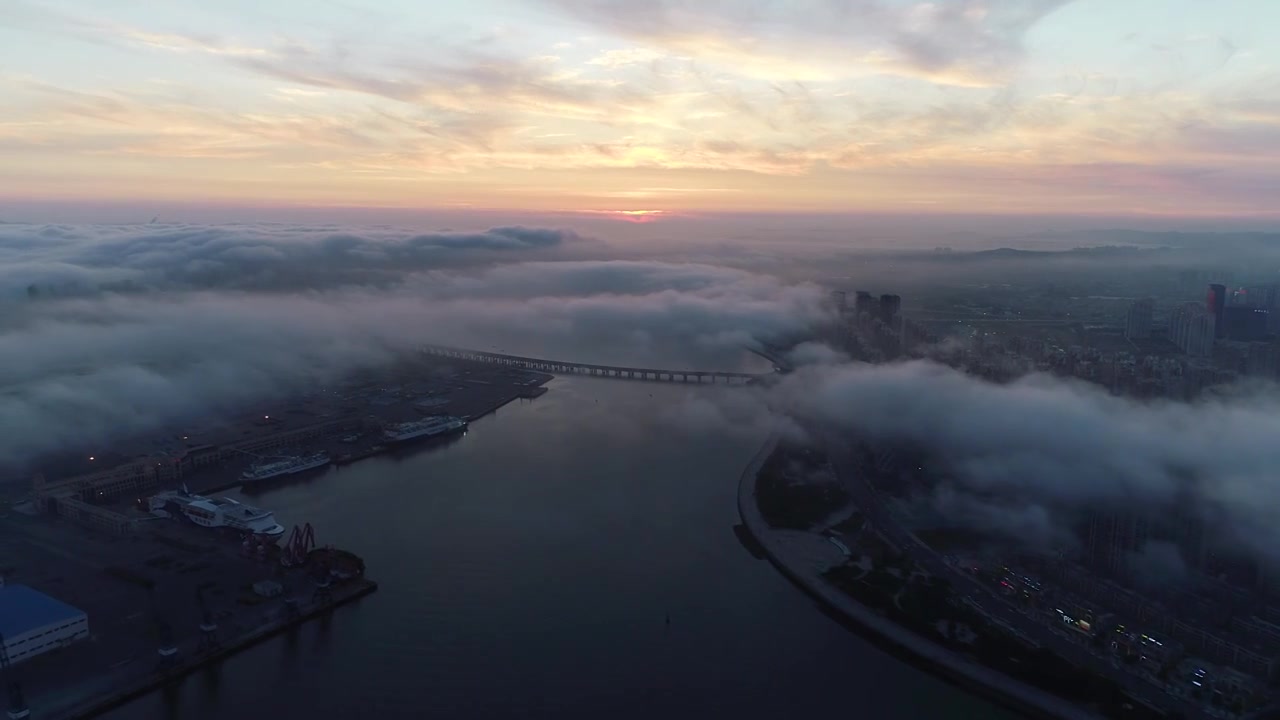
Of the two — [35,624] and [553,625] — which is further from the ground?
[35,624]

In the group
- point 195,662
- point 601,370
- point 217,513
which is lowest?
point 195,662

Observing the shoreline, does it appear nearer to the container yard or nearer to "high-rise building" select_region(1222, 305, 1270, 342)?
the container yard

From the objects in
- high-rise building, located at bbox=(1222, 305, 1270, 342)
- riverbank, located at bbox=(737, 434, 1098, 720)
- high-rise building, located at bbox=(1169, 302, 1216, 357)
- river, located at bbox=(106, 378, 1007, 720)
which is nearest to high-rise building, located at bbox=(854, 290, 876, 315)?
high-rise building, located at bbox=(1169, 302, 1216, 357)

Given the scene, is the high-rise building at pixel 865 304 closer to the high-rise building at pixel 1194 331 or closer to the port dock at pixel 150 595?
the high-rise building at pixel 1194 331

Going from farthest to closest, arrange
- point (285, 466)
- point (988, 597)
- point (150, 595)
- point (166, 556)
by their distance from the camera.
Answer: point (285, 466), point (166, 556), point (988, 597), point (150, 595)

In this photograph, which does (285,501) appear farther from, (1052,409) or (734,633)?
(1052,409)

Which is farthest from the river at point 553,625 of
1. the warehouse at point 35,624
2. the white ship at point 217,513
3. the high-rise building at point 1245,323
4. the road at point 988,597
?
the high-rise building at point 1245,323

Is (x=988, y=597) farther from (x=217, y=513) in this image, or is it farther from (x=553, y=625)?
(x=217, y=513)

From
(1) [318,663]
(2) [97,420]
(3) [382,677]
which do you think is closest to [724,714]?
(3) [382,677]

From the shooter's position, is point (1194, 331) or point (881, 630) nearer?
point (881, 630)

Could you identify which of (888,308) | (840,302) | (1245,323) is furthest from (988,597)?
(840,302)
